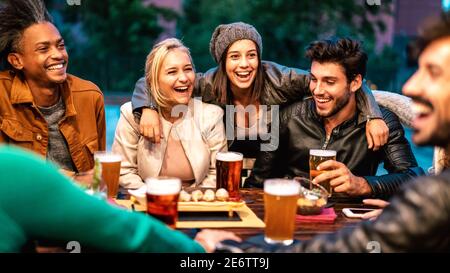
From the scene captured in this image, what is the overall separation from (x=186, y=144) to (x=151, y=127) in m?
0.22

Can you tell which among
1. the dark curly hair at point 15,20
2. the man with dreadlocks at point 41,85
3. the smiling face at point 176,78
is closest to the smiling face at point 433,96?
the smiling face at point 176,78

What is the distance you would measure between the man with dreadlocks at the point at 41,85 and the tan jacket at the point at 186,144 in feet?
0.78

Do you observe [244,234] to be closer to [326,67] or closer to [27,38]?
[326,67]

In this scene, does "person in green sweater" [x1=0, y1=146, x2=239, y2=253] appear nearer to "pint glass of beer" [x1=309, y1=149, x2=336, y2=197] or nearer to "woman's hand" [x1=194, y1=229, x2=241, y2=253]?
"woman's hand" [x1=194, y1=229, x2=241, y2=253]

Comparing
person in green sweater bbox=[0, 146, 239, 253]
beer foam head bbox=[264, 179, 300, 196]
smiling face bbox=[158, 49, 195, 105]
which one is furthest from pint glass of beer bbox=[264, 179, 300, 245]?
smiling face bbox=[158, 49, 195, 105]

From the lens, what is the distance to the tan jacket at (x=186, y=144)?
2734 mm

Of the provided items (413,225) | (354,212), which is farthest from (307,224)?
(413,225)

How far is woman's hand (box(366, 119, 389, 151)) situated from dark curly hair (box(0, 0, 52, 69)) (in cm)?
169

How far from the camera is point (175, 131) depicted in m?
2.84

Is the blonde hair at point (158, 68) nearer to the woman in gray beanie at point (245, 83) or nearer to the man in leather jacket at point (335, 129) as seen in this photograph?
the woman in gray beanie at point (245, 83)

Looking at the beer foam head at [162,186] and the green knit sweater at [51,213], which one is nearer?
the green knit sweater at [51,213]

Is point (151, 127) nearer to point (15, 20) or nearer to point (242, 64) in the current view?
point (242, 64)

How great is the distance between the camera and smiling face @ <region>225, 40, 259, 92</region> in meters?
3.10
